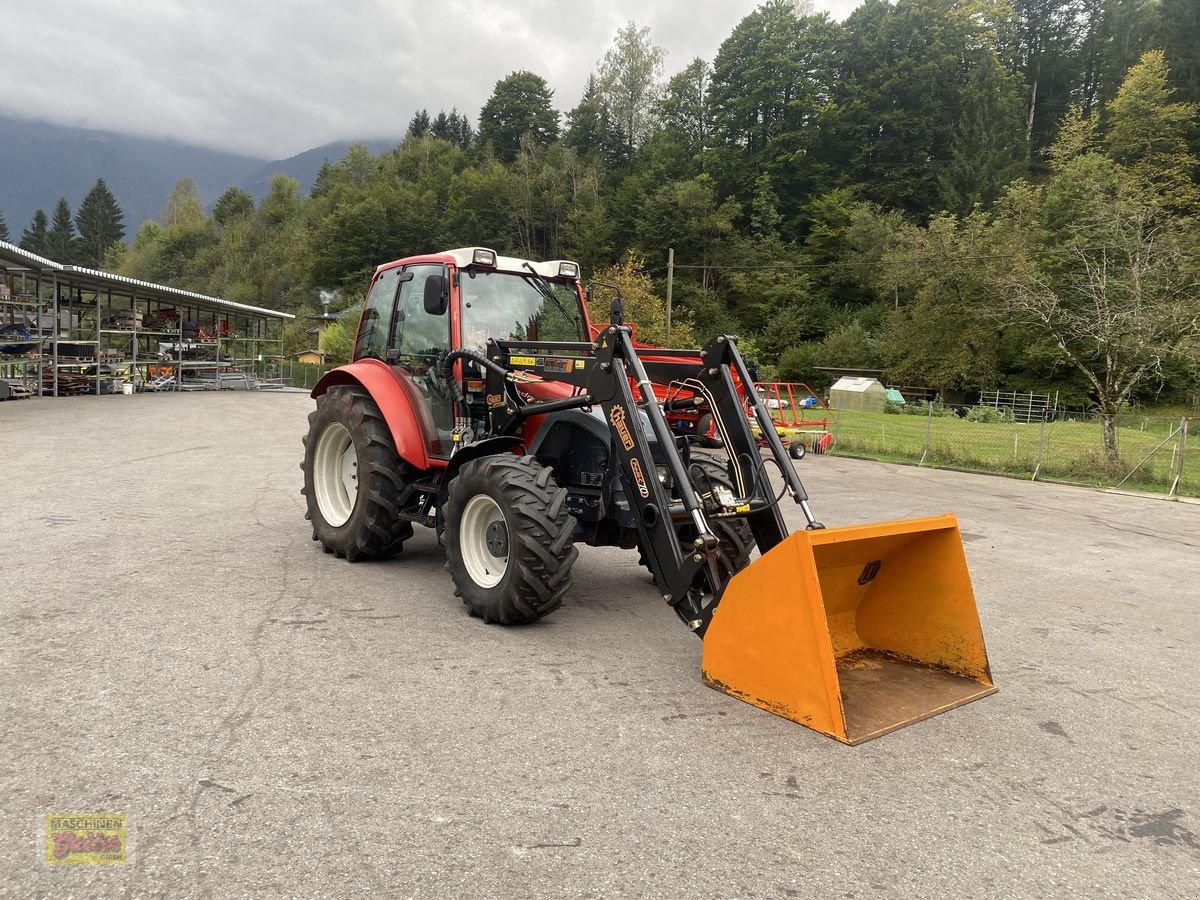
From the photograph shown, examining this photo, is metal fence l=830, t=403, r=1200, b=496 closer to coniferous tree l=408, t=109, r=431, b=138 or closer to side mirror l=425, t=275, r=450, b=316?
side mirror l=425, t=275, r=450, b=316

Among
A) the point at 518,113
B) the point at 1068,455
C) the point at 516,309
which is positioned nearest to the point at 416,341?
the point at 516,309

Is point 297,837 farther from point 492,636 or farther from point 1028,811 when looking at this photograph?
point 1028,811

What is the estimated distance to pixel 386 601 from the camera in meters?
5.48

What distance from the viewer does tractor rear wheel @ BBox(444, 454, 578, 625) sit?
4664 mm

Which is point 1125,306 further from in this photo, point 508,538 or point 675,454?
point 508,538

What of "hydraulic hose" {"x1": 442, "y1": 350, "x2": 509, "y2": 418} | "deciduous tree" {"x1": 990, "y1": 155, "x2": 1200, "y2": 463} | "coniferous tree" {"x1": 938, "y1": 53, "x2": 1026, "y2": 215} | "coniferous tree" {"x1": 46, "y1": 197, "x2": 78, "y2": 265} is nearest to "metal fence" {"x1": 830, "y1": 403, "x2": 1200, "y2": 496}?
"deciduous tree" {"x1": 990, "y1": 155, "x2": 1200, "y2": 463}

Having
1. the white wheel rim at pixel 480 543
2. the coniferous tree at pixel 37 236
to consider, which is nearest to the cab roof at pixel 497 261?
the white wheel rim at pixel 480 543

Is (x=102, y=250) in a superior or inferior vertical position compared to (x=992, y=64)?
inferior

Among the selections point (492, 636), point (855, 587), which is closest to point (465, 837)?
point (492, 636)

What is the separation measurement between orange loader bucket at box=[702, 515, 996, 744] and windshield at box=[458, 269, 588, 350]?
305 centimetres

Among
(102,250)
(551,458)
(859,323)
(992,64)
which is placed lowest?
(551,458)

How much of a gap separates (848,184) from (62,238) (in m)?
104

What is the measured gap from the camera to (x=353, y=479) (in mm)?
7043

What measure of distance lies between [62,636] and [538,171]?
76.0 meters
